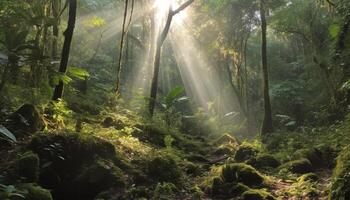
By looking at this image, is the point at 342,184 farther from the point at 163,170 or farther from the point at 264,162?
the point at 264,162

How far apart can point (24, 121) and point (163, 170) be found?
3.18 metres

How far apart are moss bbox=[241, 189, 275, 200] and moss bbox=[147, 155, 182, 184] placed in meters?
1.66

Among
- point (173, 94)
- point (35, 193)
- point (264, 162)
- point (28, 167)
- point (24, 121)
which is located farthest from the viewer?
point (173, 94)

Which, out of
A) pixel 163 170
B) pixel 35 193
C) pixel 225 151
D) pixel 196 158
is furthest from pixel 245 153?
pixel 35 193

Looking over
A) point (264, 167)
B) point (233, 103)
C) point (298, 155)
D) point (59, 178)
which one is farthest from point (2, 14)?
point (233, 103)

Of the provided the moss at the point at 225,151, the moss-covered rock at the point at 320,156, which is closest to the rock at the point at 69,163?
the moss-covered rock at the point at 320,156

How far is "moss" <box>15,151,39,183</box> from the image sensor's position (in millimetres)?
6371

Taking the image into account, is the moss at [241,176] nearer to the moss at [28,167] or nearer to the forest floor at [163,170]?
the forest floor at [163,170]

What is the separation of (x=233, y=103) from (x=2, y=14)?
21.9 meters

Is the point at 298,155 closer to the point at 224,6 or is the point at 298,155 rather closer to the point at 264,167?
the point at 264,167

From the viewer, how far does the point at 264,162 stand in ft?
34.7

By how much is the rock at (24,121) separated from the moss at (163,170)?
2.65 metres

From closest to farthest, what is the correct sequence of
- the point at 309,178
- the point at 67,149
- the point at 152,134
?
the point at 67,149, the point at 309,178, the point at 152,134

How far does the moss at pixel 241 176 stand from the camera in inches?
337
